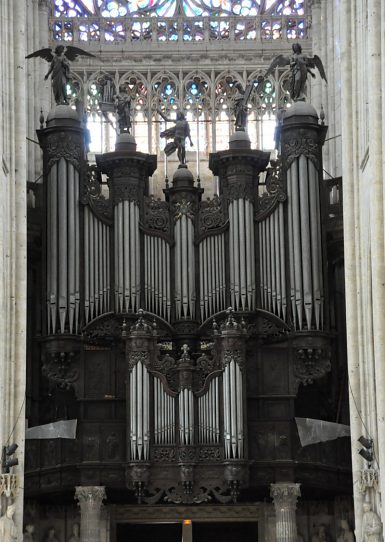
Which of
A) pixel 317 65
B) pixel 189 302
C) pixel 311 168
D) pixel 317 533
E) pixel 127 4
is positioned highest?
pixel 127 4

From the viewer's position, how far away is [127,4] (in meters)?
37.8

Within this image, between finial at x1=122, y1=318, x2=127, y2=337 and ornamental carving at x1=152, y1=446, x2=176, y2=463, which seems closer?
ornamental carving at x1=152, y1=446, x2=176, y2=463

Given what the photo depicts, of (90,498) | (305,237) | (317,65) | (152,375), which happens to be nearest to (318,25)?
(317,65)

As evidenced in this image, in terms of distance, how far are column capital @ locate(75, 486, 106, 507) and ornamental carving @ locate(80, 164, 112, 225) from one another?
18.2ft

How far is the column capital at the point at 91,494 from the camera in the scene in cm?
3027

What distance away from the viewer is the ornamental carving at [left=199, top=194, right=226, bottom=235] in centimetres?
3262

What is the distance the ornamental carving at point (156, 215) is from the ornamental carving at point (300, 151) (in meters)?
2.67

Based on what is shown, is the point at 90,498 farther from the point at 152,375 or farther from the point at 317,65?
the point at 317,65

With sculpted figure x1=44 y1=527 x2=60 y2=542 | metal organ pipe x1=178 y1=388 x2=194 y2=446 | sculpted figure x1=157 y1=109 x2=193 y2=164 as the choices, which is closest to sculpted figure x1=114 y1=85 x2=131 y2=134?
sculpted figure x1=157 y1=109 x2=193 y2=164

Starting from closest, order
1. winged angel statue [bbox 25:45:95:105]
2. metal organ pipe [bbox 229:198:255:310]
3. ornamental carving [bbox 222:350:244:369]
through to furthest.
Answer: ornamental carving [bbox 222:350:244:369]
metal organ pipe [bbox 229:198:255:310]
winged angel statue [bbox 25:45:95:105]

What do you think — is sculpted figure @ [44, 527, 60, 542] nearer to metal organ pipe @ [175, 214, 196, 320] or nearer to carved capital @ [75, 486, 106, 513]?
carved capital @ [75, 486, 106, 513]

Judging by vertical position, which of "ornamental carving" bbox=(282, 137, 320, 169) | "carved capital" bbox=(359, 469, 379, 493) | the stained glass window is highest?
the stained glass window

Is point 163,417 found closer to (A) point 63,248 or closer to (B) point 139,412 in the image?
(B) point 139,412

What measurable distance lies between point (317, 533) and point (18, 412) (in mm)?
6743
